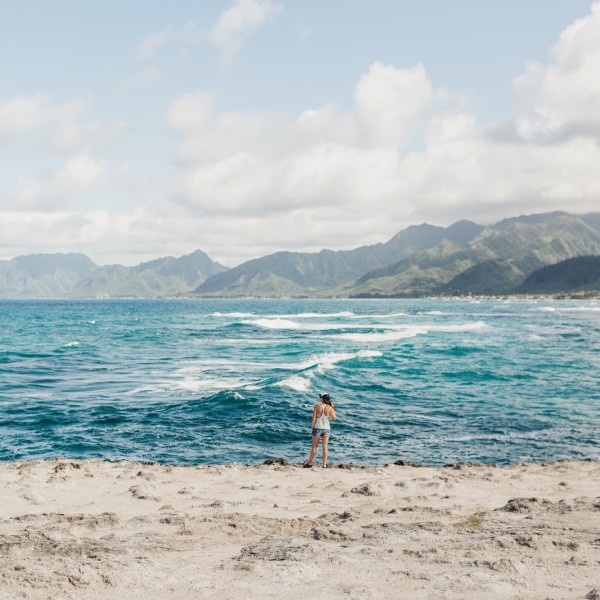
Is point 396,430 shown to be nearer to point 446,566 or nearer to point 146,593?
point 446,566

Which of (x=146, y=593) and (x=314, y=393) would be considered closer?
(x=146, y=593)

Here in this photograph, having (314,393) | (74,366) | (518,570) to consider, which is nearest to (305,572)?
(518,570)

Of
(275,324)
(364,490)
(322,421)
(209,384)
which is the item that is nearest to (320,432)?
(322,421)

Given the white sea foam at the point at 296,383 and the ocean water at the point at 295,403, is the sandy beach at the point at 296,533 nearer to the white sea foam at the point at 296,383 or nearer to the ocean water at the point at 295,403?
the ocean water at the point at 295,403

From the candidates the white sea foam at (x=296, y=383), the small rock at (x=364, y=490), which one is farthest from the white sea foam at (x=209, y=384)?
the small rock at (x=364, y=490)

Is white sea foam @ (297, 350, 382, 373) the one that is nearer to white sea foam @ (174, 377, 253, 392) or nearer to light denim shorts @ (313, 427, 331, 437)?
white sea foam @ (174, 377, 253, 392)

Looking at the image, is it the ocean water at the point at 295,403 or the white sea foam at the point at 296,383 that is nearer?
the ocean water at the point at 295,403

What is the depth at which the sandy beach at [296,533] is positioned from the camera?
325 inches

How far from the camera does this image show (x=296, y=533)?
1094 centimetres

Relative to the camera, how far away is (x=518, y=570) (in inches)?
343

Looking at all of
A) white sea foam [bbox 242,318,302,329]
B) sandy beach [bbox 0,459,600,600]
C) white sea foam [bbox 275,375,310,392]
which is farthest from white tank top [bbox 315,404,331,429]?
white sea foam [bbox 242,318,302,329]

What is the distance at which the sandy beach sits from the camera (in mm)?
8266

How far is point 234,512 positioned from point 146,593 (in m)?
4.42

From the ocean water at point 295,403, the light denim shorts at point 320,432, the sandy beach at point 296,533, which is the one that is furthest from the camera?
the ocean water at point 295,403
